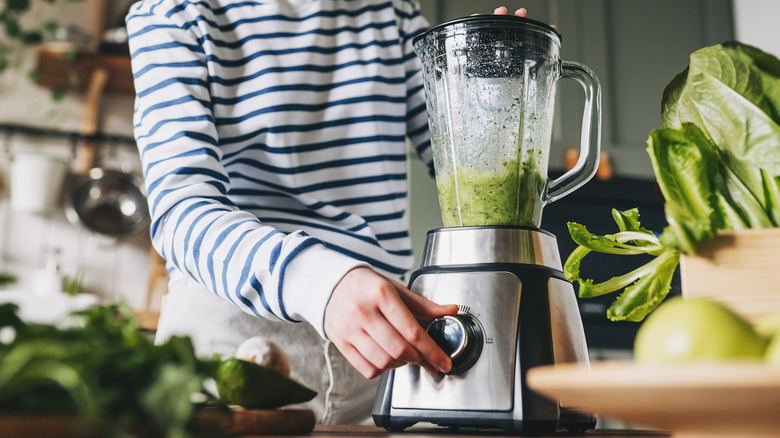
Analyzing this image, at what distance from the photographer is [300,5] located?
1.06 meters

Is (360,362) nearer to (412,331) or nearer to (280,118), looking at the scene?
(412,331)

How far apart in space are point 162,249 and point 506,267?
434 millimetres

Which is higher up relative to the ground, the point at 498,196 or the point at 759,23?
the point at 759,23

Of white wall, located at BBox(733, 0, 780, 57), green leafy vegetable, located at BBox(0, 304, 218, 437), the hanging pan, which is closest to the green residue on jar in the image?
green leafy vegetable, located at BBox(0, 304, 218, 437)

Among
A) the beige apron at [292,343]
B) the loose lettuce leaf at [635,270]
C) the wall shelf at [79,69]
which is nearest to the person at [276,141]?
the beige apron at [292,343]

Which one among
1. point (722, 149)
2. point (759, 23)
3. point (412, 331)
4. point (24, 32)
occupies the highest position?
point (24, 32)

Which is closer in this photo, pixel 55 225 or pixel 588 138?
pixel 588 138

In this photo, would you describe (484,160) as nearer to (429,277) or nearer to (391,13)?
(429,277)

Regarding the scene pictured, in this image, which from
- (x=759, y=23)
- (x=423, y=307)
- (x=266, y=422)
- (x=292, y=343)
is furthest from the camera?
(x=759, y=23)

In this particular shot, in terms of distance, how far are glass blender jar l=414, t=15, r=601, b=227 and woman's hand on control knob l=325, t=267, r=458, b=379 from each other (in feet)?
0.57

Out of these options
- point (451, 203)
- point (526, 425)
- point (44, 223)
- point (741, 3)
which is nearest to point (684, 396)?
point (526, 425)

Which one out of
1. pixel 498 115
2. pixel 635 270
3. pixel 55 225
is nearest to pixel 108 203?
pixel 55 225

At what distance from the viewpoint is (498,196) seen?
2.44ft

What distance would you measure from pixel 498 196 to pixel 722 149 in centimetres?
26
